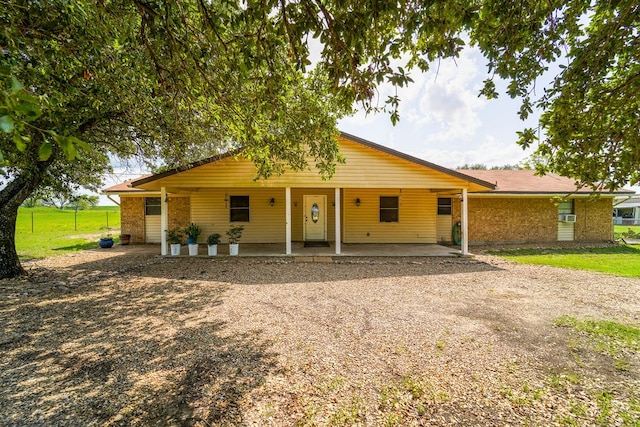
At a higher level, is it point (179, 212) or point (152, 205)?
point (152, 205)

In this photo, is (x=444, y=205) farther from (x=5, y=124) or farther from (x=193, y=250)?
(x=5, y=124)

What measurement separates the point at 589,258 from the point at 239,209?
13064 mm

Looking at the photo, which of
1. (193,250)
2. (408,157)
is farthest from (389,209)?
(193,250)

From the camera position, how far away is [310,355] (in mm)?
3352

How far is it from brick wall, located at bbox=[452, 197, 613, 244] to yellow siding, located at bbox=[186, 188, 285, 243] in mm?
8171

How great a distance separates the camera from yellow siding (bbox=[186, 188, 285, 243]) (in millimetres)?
12508

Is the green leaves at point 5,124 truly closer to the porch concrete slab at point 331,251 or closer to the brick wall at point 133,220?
the porch concrete slab at point 331,251

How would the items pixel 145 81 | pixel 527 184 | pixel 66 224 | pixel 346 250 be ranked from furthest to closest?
pixel 66 224 < pixel 527 184 < pixel 346 250 < pixel 145 81

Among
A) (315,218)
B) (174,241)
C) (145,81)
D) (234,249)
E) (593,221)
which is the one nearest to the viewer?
(145,81)

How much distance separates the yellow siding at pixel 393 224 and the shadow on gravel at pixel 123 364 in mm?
8435

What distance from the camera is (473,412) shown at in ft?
8.03

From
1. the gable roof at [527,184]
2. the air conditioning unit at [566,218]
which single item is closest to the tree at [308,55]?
the gable roof at [527,184]

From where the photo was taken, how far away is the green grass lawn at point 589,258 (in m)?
8.24

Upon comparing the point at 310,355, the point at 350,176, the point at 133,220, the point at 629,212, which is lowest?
the point at 310,355
